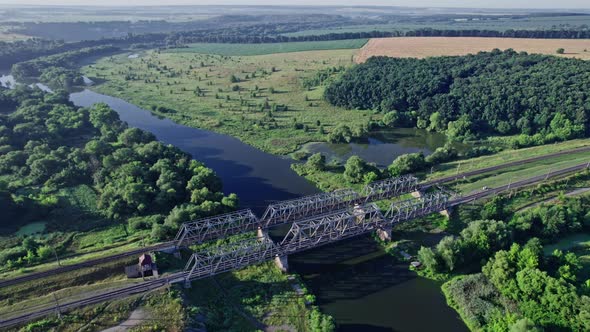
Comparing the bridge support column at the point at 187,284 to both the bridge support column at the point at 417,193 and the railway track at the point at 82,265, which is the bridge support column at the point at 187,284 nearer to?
the railway track at the point at 82,265

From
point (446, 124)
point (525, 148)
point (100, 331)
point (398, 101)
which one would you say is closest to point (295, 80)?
point (398, 101)

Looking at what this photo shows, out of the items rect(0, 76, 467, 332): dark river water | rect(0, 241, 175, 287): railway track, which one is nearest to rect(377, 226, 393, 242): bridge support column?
rect(0, 76, 467, 332): dark river water

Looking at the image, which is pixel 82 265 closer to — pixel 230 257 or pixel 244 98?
pixel 230 257

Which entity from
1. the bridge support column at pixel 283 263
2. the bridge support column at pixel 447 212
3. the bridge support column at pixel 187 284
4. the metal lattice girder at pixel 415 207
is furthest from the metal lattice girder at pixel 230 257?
the bridge support column at pixel 447 212

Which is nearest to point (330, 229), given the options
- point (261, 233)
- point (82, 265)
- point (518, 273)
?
point (261, 233)

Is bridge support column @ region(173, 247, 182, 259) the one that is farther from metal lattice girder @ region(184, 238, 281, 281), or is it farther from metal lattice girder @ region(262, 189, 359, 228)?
metal lattice girder @ region(262, 189, 359, 228)
